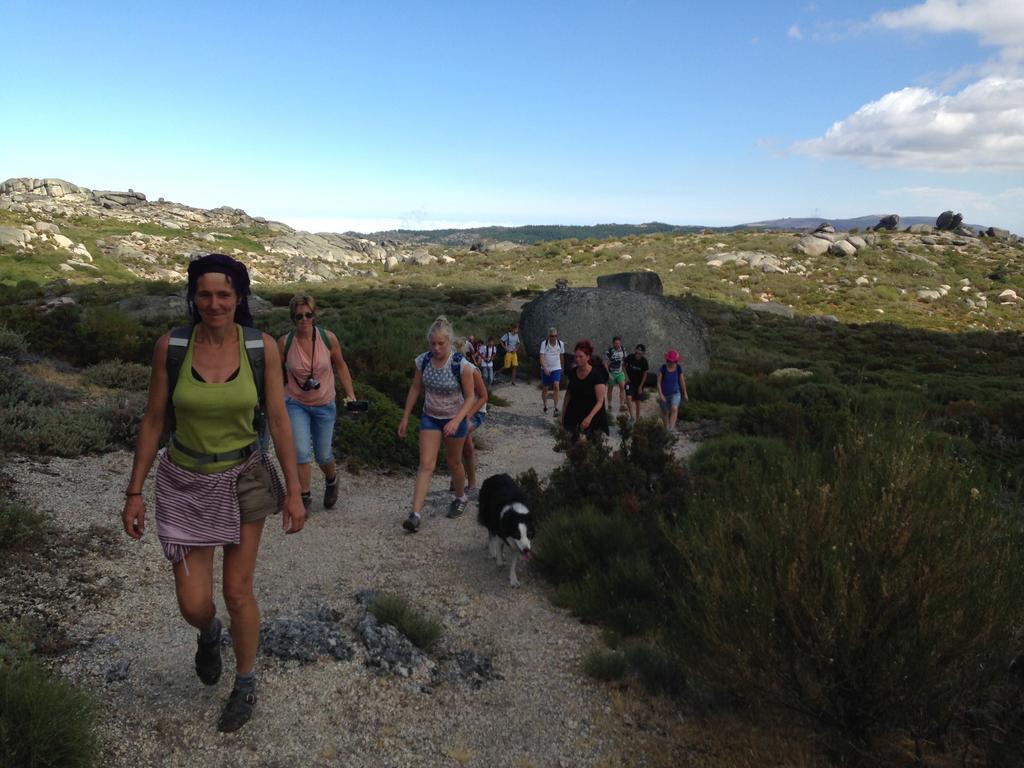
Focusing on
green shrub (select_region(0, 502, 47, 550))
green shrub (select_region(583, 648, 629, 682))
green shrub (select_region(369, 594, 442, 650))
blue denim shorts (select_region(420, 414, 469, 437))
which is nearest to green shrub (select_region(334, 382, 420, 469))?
blue denim shorts (select_region(420, 414, 469, 437))

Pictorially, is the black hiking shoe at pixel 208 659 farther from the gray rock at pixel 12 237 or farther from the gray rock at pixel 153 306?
the gray rock at pixel 12 237

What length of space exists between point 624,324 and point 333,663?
1534 cm

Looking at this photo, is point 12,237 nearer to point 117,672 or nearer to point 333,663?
point 117,672

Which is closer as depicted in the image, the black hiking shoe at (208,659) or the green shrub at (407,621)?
the black hiking shoe at (208,659)

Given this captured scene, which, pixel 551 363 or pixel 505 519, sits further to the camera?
pixel 551 363

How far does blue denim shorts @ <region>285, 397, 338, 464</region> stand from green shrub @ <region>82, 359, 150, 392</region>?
484cm

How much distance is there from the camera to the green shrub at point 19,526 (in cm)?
436

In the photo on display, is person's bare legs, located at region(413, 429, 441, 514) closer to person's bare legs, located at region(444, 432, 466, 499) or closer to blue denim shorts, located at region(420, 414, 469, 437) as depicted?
blue denim shorts, located at region(420, 414, 469, 437)

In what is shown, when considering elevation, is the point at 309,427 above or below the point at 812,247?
below

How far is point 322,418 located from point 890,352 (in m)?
27.7

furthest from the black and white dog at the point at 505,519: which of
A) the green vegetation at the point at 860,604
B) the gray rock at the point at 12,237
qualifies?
the gray rock at the point at 12,237

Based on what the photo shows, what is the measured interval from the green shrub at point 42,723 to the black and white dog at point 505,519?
2.93m

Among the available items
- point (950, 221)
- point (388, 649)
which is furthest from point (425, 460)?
point (950, 221)

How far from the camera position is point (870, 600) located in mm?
2834
